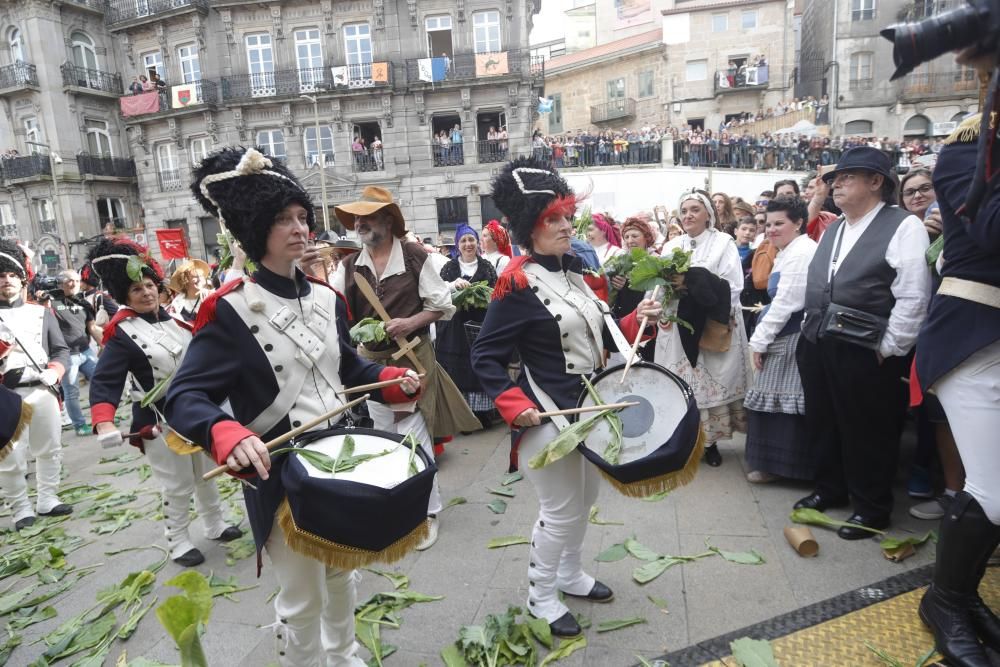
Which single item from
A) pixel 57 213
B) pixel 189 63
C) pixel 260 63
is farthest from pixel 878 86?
pixel 57 213

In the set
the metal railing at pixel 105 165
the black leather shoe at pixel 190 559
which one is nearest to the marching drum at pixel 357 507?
the black leather shoe at pixel 190 559

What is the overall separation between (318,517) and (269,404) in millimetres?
592

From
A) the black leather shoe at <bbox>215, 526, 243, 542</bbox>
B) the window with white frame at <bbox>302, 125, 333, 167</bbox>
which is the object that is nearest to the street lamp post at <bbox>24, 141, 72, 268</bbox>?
the window with white frame at <bbox>302, 125, 333, 167</bbox>

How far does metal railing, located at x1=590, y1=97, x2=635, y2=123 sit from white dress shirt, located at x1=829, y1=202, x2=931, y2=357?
3490 centimetres

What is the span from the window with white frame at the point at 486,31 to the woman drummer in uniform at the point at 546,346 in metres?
26.4

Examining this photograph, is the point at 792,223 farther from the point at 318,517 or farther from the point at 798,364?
the point at 318,517

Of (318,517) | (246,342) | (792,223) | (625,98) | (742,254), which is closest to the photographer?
(318,517)

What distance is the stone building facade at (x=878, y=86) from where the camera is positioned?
28906mm

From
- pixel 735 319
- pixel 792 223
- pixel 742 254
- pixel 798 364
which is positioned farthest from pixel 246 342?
pixel 742 254

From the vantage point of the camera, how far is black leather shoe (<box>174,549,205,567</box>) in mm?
4031

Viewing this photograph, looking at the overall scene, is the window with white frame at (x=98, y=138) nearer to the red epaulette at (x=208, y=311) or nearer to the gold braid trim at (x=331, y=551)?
the red epaulette at (x=208, y=311)

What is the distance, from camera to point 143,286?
157 inches

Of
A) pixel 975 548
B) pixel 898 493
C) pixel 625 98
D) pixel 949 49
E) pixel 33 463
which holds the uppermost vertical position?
pixel 625 98

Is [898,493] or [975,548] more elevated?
[975,548]
